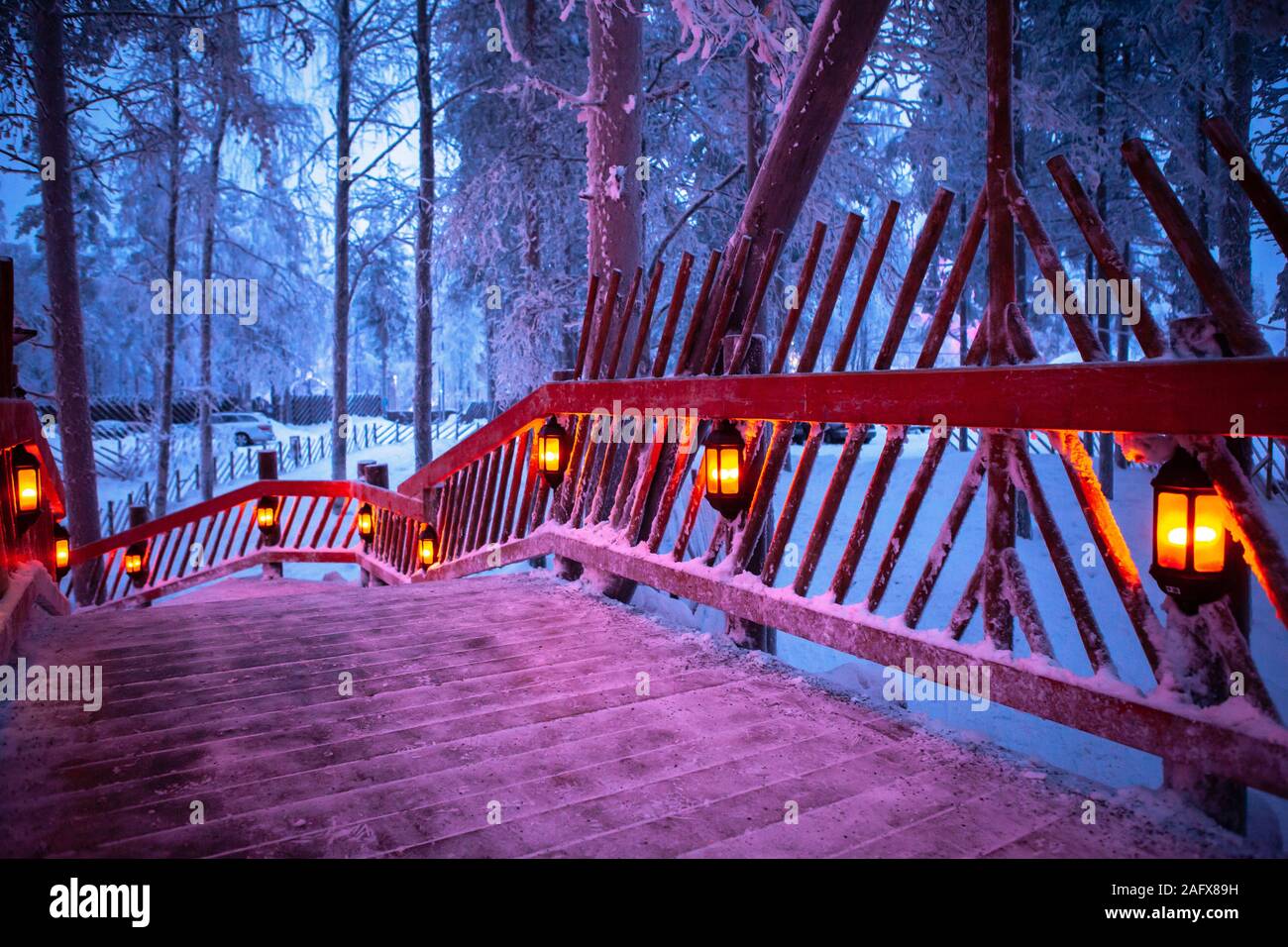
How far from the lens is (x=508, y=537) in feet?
20.7

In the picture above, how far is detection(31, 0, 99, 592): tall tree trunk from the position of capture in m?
9.73

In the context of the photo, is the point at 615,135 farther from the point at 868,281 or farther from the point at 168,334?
the point at 168,334

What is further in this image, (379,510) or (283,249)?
(283,249)

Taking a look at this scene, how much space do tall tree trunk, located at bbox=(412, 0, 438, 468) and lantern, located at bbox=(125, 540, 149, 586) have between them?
5.05 meters

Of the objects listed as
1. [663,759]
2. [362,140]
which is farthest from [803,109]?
[362,140]

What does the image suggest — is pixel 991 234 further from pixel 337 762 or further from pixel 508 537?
pixel 508 537

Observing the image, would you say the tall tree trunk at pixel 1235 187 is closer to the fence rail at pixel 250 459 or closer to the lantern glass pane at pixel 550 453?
the lantern glass pane at pixel 550 453

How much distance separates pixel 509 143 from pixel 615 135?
227 inches

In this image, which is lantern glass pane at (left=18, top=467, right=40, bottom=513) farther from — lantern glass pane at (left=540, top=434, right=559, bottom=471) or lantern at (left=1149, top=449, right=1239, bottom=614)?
lantern at (left=1149, top=449, right=1239, bottom=614)

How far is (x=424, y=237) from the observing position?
14906 millimetres

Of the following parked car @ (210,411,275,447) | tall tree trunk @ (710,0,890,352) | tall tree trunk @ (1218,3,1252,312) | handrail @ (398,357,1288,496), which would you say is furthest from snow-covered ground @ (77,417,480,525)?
tall tree trunk @ (1218,3,1252,312)
